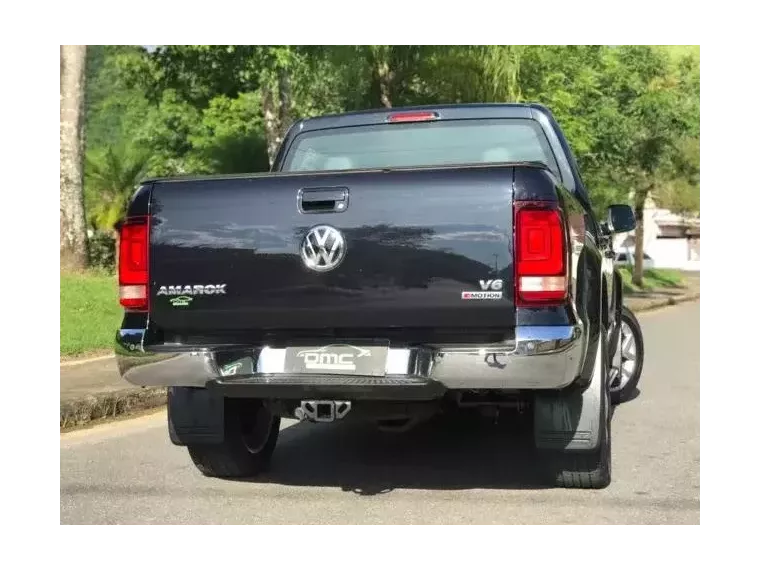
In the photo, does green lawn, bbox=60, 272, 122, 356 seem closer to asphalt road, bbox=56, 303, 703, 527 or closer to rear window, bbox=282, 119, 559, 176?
asphalt road, bbox=56, 303, 703, 527

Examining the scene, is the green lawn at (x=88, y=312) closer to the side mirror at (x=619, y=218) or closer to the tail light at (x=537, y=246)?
the side mirror at (x=619, y=218)

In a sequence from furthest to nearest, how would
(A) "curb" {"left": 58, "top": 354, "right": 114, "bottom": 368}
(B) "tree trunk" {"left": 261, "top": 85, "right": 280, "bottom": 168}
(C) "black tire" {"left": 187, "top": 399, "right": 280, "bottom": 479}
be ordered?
1. (B) "tree trunk" {"left": 261, "top": 85, "right": 280, "bottom": 168}
2. (A) "curb" {"left": 58, "top": 354, "right": 114, "bottom": 368}
3. (C) "black tire" {"left": 187, "top": 399, "right": 280, "bottom": 479}

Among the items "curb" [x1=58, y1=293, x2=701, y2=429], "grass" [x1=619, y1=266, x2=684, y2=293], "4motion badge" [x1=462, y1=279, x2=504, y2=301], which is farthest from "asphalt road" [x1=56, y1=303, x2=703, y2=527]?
"grass" [x1=619, y1=266, x2=684, y2=293]

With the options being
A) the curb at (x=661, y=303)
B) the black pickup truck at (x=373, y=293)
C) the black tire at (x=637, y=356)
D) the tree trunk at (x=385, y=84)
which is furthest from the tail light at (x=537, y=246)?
the curb at (x=661, y=303)

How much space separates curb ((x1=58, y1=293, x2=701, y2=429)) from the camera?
715cm

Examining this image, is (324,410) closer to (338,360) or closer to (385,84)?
(338,360)

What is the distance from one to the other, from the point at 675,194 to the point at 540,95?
746 inches

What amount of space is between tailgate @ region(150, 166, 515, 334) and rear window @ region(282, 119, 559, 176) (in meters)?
Answer: 1.62

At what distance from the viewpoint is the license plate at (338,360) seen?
4.22 metres

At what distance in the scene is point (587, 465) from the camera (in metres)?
4.93

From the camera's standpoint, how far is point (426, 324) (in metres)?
4.15

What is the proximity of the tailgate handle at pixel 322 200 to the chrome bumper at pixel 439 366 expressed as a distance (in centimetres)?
65

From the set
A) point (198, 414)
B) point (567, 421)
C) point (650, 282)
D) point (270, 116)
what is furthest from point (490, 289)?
point (650, 282)
